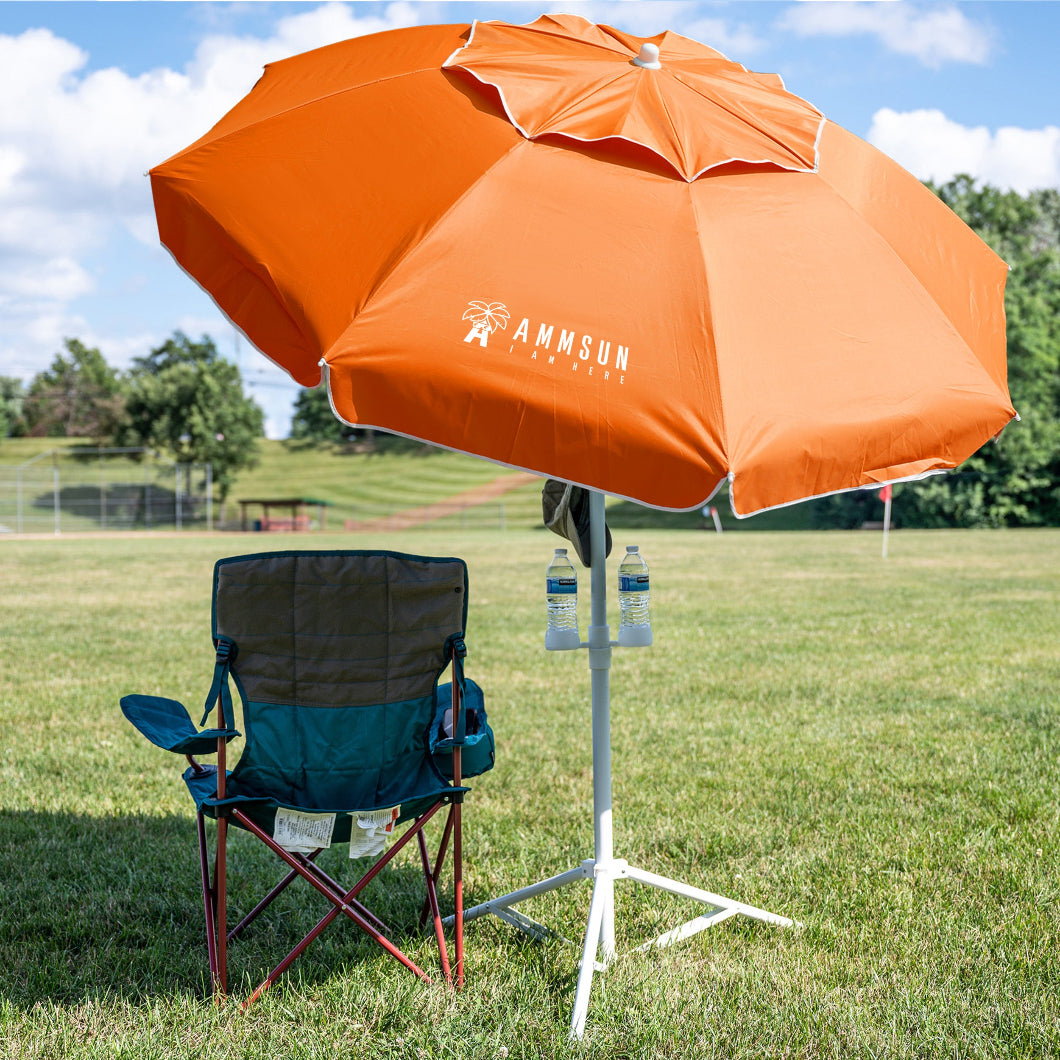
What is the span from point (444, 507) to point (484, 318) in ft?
174

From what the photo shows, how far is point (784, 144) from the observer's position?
111 inches

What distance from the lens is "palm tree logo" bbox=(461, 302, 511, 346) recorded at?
227 cm

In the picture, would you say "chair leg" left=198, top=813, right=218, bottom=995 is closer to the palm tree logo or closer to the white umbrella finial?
the palm tree logo

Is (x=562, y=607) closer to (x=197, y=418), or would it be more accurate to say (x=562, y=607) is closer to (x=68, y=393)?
(x=197, y=418)

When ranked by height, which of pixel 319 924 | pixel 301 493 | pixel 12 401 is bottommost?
pixel 319 924

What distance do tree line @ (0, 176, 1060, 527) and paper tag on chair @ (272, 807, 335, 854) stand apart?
30.1 metres

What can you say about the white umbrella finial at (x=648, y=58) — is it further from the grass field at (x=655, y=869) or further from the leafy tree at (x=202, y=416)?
the leafy tree at (x=202, y=416)

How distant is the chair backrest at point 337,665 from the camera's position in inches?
113

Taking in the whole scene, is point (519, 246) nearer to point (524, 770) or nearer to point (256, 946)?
point (256, 946)

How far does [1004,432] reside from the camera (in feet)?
82.1

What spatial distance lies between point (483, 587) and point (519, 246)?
12.4 meters

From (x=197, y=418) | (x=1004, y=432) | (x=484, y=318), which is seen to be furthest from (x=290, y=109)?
(x=197, y=418)

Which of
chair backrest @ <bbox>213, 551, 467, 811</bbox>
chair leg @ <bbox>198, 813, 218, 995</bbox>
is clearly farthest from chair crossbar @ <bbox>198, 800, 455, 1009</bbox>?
chair backrest @ <bbox>213, 551, 467, 811</bbox>

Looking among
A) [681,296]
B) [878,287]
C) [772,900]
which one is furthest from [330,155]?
[772,900]
